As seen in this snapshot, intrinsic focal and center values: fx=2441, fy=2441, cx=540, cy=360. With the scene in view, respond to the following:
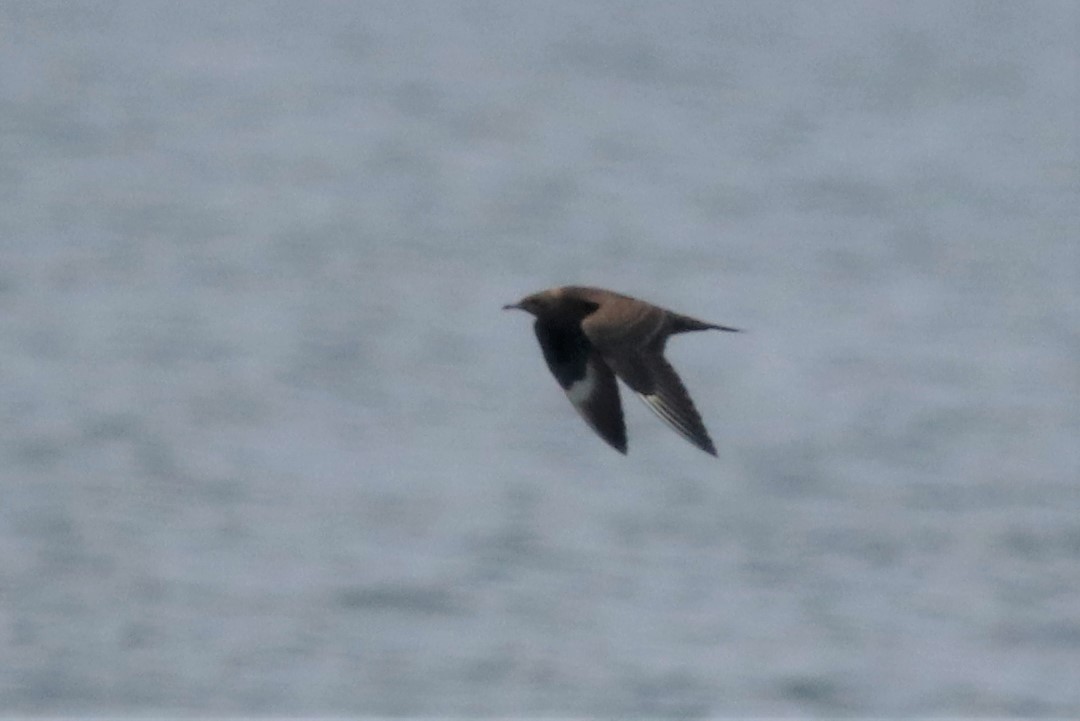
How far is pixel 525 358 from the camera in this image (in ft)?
76.3

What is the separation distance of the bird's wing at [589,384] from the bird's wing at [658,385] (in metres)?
0.47

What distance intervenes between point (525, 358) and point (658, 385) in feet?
51.2

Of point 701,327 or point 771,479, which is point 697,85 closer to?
point 771,479

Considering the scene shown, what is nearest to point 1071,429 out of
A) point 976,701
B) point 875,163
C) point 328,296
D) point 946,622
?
point 946,622

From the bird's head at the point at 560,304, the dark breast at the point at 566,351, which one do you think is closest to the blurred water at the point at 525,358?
the dark breast at the point at 566,351

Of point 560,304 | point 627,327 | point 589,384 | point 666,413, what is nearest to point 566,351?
point 589,384

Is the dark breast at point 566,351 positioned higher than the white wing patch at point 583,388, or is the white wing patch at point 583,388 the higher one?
the dark breast at point 566,351

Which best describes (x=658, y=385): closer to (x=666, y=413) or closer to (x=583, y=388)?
(x=666, y=413)

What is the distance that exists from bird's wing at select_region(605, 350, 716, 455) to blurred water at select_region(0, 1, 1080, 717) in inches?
289

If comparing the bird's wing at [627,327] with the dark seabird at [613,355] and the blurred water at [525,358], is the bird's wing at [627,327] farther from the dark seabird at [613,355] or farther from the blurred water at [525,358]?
the blurred water at [525,358]

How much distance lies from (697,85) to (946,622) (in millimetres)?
19153

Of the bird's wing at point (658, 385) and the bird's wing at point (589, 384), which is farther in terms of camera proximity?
the bird's wing at point (589, 384)

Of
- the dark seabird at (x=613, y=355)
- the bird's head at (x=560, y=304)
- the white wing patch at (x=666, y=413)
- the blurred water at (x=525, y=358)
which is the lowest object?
the white wing patch at (x=666, y=413)

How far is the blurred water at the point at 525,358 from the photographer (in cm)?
1605
